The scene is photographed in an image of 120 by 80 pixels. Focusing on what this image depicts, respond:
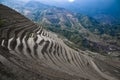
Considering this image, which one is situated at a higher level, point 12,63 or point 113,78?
point 12,63

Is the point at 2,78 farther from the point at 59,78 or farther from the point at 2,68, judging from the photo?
the point at 59,78

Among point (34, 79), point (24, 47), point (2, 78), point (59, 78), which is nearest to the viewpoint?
point (2, 78)

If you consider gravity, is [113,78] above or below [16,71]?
below

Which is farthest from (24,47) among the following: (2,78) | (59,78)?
(2,78)

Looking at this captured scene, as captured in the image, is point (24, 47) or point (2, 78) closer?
point (2, 78)

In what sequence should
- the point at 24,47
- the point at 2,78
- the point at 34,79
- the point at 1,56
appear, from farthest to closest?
the point at 24,47
the point at 1,56
the point at 34,79
the point at 2,78

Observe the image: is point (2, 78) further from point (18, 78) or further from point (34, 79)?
point (34, 79)

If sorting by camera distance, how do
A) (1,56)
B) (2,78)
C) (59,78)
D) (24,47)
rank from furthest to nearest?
(24,47), (1,56), (59,78), (2,78)

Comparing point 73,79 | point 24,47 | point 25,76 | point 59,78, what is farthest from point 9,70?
point 24,47

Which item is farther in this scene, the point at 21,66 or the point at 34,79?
the point at 21,66
